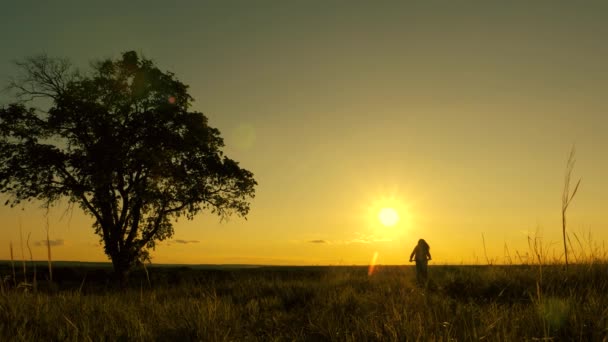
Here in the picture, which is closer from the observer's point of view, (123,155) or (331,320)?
(331,320)

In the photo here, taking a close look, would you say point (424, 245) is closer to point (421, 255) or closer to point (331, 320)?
point (421, 255)

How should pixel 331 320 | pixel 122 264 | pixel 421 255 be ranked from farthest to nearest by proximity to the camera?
pixel 122 264 < pixel 421 255 < pixel 331 320

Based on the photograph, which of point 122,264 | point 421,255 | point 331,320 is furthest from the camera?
point 122,264

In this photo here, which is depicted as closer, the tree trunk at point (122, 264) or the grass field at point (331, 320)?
the grass field at point (331, 320)

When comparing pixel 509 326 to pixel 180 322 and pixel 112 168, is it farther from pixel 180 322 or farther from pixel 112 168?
pixel 112 168

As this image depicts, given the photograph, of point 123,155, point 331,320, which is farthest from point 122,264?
point 331,320

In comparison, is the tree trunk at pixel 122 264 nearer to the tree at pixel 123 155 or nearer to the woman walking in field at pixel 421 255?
the tree at pixel 123 155

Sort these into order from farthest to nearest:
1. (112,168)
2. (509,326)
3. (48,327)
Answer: (112,168) < (48,327) < (509,326)

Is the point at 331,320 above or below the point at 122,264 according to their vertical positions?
above

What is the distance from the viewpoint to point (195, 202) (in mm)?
25141

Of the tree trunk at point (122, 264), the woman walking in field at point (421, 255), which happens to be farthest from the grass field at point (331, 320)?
the tree trunk at point (122, 264)

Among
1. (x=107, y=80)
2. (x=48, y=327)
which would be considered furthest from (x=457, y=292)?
(x=107, y=80)

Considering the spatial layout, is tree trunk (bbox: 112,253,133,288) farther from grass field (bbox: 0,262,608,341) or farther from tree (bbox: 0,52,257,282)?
grass field (bbox: 0,262,608,341)

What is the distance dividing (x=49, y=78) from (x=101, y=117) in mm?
3886
